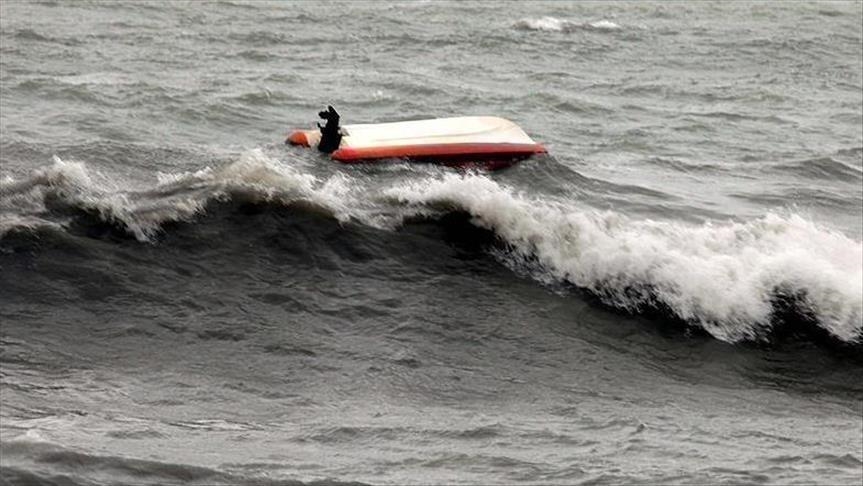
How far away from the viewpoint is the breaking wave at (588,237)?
383 inches

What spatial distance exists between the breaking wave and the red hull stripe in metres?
1.20

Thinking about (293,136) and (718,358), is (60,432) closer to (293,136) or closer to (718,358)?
(718,358)

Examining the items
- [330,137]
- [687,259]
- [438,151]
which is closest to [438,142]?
[438,151]

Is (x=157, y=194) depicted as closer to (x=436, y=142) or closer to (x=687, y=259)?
(x=436, y=142)

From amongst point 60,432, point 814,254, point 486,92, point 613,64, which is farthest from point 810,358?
point 613,64

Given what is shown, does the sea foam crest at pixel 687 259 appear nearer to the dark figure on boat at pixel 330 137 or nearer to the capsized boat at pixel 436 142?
the capsized boat at pixel 436 142

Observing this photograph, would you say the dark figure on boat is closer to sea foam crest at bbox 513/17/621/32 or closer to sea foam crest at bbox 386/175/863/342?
sea foam crest at bbox 386/175/863/342

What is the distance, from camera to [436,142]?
43.2 ft

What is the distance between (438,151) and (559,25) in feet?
49.2

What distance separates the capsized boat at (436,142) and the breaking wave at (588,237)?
130 centimetres

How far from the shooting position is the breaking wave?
972 cm

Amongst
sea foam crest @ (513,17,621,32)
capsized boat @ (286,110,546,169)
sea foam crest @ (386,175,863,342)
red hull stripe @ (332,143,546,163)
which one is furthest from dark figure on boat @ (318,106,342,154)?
sea foam crest @ (513,17,621,32)

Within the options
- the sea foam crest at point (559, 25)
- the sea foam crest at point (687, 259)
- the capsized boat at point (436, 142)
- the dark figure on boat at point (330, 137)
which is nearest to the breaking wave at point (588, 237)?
the sea foam crest at point (687, 259)

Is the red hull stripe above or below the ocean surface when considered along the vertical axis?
above
